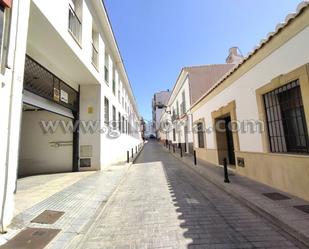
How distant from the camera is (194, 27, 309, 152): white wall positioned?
454 centimetres

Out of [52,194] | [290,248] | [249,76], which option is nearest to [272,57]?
[249,76]

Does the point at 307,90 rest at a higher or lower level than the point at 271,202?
higher

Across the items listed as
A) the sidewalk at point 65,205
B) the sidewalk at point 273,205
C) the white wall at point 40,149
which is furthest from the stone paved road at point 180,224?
the white wall at point 40,149

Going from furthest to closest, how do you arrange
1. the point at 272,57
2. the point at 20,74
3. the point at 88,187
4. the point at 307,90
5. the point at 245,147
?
1. the point at 245,147
2. the point at 88,187
3. the point at 272,57
4. the point at 307,90
5. the point at 20,74

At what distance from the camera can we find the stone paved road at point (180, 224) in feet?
9.96

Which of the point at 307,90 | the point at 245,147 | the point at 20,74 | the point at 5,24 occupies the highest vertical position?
the point at 5,24

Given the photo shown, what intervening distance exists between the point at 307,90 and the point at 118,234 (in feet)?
15.3

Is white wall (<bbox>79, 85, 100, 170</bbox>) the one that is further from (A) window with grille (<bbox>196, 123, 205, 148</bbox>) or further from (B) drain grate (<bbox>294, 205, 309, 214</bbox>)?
(B) drain grate (<bbox>294, 205, 309, 214</bbox>)

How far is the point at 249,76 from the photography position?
671 cm

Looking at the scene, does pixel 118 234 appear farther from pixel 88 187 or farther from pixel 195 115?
pixel 195 115

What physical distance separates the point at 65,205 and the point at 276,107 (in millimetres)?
6035

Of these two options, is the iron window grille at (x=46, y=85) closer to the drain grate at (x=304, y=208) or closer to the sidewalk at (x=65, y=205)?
the sidewalk at (x=65, y=205)

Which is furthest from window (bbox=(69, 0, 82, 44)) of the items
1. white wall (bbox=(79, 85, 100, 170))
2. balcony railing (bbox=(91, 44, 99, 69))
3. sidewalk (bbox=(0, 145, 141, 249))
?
sidewalk (bbox=(0, 145, 141, 249))

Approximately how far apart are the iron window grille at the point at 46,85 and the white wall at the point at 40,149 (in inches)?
61.9
